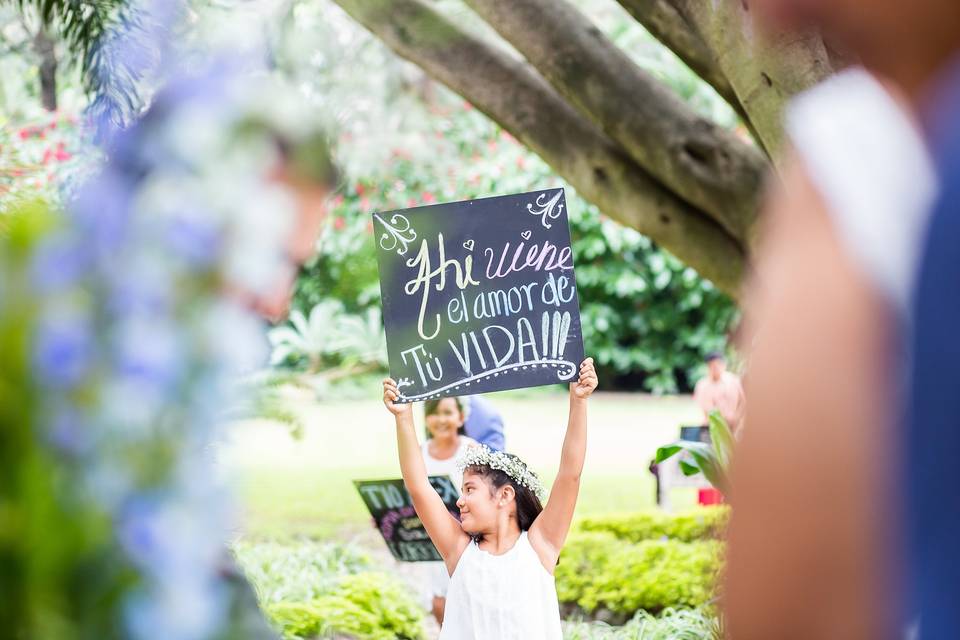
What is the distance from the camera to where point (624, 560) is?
6363mm

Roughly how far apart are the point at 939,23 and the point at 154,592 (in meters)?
0.55

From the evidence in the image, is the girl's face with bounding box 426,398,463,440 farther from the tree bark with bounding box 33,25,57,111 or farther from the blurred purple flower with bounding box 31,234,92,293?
the blurred purple flower with bounding box 31,234,92,293

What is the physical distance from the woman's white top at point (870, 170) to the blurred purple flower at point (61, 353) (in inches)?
17.1

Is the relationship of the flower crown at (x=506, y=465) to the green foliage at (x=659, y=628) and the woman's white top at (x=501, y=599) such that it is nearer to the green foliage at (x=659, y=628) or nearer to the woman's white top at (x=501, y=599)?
the woman's white top at (x=501, y=599)

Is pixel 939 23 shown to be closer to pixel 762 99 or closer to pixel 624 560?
pixel 762 99

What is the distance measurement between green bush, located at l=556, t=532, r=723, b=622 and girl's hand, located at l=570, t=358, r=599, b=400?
296cm

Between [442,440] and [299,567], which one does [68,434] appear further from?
[299,567]

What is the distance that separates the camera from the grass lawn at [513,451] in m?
8.16

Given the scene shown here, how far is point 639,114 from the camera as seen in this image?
4.26 m

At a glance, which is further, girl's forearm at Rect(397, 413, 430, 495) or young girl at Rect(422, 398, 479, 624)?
young girl at Rect(422, 398, 479, 624)

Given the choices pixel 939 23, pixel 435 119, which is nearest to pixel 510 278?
pixel 939 23

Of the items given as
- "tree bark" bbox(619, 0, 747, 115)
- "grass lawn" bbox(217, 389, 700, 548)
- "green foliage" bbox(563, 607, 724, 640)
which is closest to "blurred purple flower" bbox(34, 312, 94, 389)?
"grass lawn" bbox(217, 389, 700, 548)

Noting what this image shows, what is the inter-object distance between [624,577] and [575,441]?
336 cm

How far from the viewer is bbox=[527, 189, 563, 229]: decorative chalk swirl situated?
10.3ft
